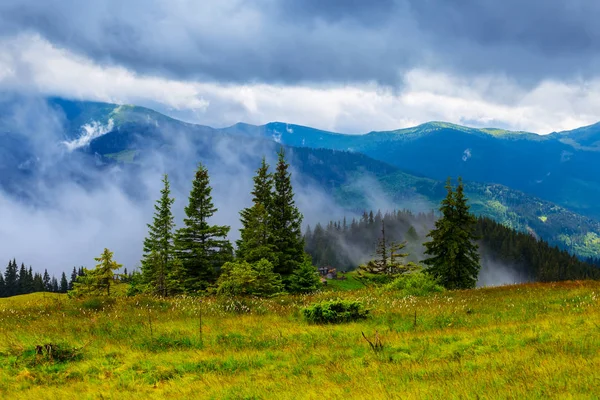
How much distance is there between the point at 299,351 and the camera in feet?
33.9

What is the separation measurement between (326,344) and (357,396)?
15.1ft

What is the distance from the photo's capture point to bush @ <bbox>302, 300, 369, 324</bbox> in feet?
46.5

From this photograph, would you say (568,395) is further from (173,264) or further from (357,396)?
(173,264)

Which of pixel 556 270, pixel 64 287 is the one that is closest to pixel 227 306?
pixel 556 270

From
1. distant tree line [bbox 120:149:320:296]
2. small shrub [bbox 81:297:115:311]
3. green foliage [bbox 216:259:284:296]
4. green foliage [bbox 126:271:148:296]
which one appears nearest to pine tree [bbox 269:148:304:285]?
distant tree line [bbox 120:149:320:296]

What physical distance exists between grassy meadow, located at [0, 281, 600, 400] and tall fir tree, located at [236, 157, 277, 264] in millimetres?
20272

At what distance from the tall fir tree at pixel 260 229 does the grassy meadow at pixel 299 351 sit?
2027 centimetres

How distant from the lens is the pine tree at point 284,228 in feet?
130

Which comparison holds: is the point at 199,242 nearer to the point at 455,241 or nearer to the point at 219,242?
the point at 219,242

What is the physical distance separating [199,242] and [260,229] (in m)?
6.63

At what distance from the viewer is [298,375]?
852 cm

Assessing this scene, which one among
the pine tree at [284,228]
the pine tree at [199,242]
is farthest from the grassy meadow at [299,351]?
the pine tree at [284,228]

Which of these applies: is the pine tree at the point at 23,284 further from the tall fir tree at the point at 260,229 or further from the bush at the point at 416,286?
the bush at the point at 416,286

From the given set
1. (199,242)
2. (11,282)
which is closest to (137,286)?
(199,242)
